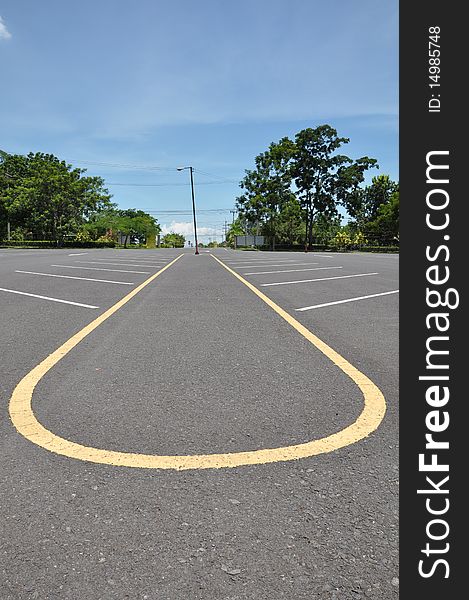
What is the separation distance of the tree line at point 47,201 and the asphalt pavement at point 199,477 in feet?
190

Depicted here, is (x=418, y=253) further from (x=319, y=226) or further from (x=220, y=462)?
(x=319, y=226)

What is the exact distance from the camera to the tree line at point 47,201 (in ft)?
187

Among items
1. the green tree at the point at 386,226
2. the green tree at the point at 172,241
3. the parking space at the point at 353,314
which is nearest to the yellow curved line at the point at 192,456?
the parking space at the point at 353,314

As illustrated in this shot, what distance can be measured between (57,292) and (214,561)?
8182 millimetres

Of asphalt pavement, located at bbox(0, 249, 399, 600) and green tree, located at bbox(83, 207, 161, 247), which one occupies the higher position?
green tree, located at bbox(83, 207, 161, 247)

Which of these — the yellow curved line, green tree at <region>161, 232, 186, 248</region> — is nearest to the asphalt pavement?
the yellow curved line

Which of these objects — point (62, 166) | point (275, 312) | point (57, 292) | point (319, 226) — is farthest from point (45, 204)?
point (275, 312)

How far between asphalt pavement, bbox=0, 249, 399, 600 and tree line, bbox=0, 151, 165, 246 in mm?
58021

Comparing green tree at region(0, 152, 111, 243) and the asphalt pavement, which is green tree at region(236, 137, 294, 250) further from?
the asphalt pavement

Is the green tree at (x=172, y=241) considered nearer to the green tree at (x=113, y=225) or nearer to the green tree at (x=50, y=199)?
the green tree at (x=113, y=225)

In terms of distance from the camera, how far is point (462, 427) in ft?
5.14

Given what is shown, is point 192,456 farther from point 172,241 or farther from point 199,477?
point 172,241

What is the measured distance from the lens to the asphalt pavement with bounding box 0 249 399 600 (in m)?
1.49

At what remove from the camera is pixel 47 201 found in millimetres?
57812
